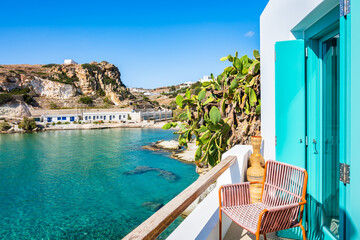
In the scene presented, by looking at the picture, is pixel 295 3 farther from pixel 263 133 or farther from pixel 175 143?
pixel 175 143

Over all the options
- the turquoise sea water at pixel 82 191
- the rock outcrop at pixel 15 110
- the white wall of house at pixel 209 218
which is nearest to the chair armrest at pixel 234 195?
the white wall of house at pixel 209 218

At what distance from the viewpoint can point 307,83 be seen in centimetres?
200

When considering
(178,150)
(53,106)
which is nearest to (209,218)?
(178,150)

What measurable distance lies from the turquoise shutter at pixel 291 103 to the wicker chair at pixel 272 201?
31cm

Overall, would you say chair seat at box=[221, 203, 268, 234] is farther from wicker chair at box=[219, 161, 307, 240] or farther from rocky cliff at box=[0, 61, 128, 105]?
rocky cliff at box=[0, 61, 128, 105]

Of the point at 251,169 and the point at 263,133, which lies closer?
the point at 251,169

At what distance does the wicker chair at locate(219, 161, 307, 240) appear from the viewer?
1453 mm

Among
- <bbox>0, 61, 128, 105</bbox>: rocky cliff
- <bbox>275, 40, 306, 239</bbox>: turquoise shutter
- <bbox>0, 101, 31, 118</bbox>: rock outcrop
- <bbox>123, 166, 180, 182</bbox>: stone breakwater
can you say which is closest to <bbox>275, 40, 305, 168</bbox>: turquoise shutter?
<bbox>275, 40, 306, 239</bbox>: turquoise shutter

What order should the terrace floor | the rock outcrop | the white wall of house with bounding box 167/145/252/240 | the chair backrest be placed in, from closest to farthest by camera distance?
the white wall of house with bounding box 167/145/252/240, the chair backrest, the terrace floor, the rock outcrop

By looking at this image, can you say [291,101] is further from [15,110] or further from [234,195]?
[15,110]

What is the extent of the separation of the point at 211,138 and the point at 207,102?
81 centimetres

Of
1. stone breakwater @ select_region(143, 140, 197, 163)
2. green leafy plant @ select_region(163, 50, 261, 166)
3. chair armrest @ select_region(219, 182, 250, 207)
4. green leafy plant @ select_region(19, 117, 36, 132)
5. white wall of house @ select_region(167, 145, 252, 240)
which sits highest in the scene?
green leafy plant @ select_region(163, 50, 261, 166)

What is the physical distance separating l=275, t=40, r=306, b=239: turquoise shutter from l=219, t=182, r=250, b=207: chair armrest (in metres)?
0.52

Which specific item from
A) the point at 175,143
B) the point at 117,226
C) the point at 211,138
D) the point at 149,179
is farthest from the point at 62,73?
the point at 211,138
